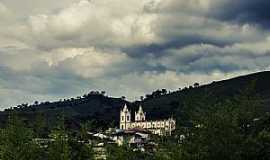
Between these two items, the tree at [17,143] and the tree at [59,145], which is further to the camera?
the tree at [17,143]

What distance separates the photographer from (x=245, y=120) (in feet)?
141

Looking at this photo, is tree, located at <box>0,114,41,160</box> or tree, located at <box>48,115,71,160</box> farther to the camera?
tree, located at <box>0,114,41,160</box>

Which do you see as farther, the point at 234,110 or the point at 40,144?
the point at 40,144

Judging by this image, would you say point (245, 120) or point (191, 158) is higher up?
point (245, 120)

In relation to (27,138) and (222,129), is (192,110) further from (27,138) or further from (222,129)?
(27,138)

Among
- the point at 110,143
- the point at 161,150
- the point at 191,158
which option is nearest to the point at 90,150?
the point at 110,143

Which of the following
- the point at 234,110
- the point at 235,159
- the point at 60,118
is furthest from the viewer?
the point at 60,118

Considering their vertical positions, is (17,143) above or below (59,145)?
above

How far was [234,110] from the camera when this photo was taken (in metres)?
42.7

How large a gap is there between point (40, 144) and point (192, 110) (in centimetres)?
1349

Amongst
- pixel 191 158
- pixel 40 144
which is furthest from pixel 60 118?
pixel 191 158

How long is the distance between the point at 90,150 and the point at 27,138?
5.18 m

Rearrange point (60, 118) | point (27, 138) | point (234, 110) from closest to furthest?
point (234, 110) < point (27, 138) < point (60, 118)

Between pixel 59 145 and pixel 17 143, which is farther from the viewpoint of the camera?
pixel 17 143
